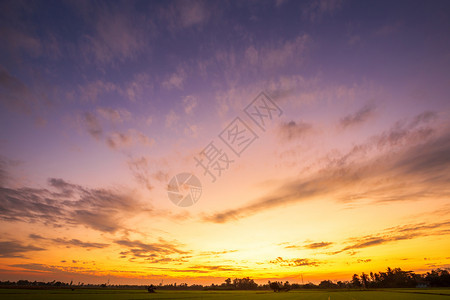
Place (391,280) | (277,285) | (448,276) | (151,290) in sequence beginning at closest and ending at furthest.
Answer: (151,290) < (448,276) < (277,285) < (391,280)

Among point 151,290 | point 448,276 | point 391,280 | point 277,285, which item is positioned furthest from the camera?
point 391,280

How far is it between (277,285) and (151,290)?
9937cm

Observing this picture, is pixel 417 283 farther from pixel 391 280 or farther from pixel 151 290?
pixel 151 290

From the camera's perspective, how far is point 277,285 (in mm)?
164625

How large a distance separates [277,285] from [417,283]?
335 ft

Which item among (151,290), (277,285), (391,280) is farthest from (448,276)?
(151,290)

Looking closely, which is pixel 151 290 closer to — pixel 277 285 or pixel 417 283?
pixel 277 285

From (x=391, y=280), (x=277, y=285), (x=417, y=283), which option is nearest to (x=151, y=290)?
(x=277, y=285)

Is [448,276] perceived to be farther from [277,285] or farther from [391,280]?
[277,285]

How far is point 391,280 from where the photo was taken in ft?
632

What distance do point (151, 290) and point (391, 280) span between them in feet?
655

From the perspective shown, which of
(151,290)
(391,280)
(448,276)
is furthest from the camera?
(391,280)

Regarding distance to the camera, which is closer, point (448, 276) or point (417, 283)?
point (448, 276)

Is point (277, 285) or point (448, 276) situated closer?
point (448, 276)
